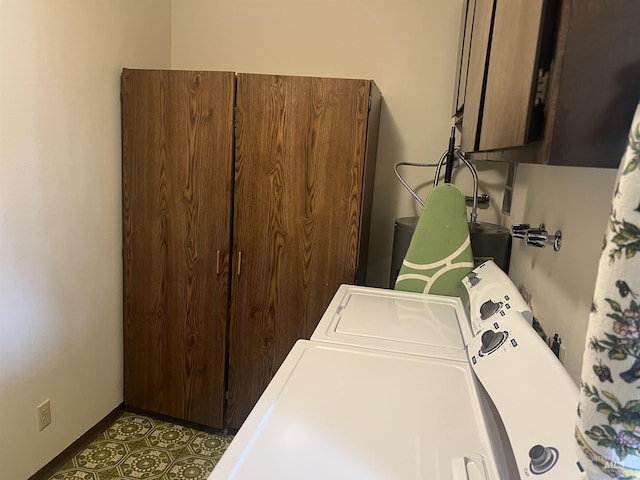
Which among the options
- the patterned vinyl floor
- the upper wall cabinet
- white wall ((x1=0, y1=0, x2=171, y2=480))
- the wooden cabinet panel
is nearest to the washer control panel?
the wooden cabinet panel

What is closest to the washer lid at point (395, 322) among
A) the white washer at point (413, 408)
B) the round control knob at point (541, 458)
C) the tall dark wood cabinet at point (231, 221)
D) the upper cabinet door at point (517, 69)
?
the white washer at point (413, 408)

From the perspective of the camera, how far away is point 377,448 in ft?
2.88

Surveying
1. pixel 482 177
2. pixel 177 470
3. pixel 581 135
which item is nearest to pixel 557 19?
pixel 581 135

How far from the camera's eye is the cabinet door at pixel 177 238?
202cm

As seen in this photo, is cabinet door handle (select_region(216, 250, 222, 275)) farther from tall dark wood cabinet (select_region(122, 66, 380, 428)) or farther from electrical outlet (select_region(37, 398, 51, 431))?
electrical outlet (select_region(37, 398, 51, 431))

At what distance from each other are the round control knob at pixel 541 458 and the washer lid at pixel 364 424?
86mm

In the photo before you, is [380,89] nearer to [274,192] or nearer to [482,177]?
[482,177]

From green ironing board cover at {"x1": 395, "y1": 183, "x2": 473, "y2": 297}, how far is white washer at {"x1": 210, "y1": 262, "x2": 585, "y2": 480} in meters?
0.30

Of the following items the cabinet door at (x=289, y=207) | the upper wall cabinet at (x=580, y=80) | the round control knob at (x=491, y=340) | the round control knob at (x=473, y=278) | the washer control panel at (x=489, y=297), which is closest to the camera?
the upper wall cabinet at (x=580, y=80)

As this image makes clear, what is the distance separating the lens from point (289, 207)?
2.03 meters

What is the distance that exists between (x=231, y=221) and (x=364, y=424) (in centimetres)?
132

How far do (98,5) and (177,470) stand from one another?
201 centimetres

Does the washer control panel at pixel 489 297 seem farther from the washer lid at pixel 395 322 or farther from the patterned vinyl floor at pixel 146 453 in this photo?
the patterned vinyl floor at pixel 146 453

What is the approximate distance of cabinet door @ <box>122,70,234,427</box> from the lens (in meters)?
2.02
